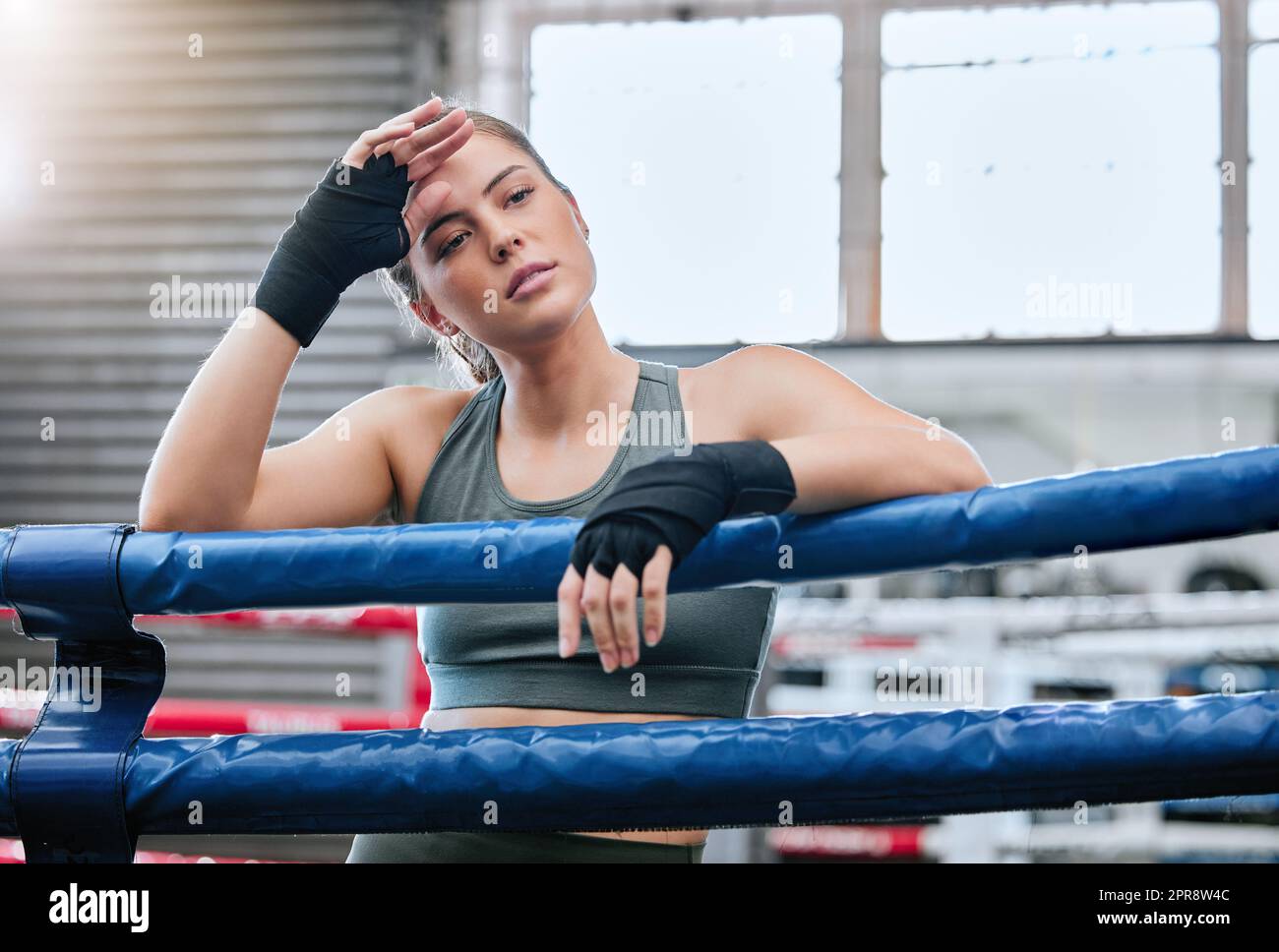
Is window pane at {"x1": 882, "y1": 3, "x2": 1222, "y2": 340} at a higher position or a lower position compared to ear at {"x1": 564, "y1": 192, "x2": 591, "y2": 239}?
higher

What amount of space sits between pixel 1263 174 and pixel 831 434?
503 centimetres

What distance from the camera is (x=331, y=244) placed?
1.22m

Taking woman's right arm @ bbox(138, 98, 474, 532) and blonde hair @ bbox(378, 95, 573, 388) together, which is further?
blonde hair @ bbox(378, 95, 573, 388)

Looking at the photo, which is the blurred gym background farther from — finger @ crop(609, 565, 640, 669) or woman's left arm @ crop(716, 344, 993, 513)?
finger @ crop(609, 565, 640, 669)

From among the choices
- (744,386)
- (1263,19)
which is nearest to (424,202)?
(744,386)

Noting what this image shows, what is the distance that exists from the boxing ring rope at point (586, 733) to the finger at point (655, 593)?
0.21ft

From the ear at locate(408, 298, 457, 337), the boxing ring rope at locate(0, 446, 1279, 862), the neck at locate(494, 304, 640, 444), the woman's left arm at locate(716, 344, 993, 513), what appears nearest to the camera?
the boxing ring rope at locate(0, 446, 1279, 862)

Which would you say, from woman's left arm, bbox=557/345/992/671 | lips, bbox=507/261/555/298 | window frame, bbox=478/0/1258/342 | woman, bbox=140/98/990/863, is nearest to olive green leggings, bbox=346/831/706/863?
woman, bbox=140/98/990/863

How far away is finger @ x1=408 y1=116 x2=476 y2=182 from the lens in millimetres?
1259

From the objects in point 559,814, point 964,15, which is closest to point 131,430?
point 964,15

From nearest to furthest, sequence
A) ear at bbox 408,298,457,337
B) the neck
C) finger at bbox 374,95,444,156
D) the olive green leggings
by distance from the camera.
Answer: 1. the olive green leggings
2. finger at bbox 374,95,444,156
3. the neck
4. ear at bbox 408,298,457,337

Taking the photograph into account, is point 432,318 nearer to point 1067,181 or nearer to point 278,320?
point 278,320

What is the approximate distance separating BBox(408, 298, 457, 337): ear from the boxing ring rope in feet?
1.84

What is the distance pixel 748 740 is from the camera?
907 mm
